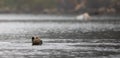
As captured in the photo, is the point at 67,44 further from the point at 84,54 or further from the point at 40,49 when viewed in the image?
the point at 84,54

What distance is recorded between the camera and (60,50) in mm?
64625

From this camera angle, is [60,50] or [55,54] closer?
[55,54]

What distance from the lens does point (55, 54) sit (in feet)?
197

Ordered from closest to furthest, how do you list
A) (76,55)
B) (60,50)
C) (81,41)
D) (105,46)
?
(76,55)
(60,50)
(105,46)
(81,41)

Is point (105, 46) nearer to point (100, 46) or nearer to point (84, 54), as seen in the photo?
point (100, 46)

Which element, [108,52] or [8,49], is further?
[8,49]

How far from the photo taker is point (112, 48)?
216ft

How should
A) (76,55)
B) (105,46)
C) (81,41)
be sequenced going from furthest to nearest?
1. (81,41)
2. (105,46)
3. (76,55)

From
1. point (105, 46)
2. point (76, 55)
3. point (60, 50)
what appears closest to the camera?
point (76, 55)

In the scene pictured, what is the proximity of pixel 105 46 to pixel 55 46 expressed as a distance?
21.1 feet

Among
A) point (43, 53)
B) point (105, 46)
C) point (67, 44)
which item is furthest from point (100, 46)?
point (43, 53)

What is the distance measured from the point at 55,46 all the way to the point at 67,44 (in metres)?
3.17

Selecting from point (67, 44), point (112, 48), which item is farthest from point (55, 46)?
point (112, 48)

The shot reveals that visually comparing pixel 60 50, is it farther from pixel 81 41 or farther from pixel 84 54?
pixel 81 41
